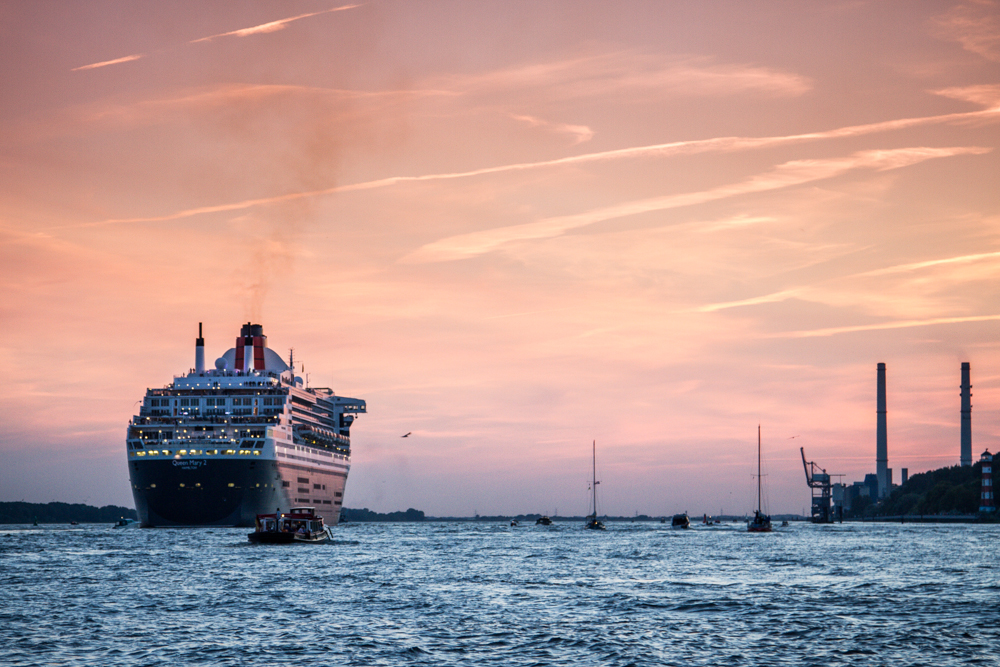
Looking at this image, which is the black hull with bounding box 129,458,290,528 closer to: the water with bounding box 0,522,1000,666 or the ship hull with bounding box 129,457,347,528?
the ship hull with bounding box 129,457,347,528

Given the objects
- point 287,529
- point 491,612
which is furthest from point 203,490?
point 491,612

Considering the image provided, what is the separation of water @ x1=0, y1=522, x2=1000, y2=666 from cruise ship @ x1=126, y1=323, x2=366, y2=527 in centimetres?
5259

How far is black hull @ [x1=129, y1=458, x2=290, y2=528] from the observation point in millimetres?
136250

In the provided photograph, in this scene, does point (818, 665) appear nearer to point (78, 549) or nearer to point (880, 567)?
point (880, 567)

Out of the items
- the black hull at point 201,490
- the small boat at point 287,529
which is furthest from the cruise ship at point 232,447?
the small boat at point 287,529

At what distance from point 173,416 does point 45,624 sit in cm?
11152

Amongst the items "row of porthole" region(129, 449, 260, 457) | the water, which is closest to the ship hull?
"row of porthole" region(129, 449, 260, 457)

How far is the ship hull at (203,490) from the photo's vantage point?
136 meters

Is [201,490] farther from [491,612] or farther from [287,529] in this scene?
[491,612]

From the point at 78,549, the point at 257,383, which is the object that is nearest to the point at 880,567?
the point at 78,549

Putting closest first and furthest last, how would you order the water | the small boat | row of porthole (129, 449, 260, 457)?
the water
the small boat
row of porthole (129, 449, 260, 457)

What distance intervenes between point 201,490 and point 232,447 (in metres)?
7.09

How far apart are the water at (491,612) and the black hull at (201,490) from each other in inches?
2038

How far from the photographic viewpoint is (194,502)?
136 meters
